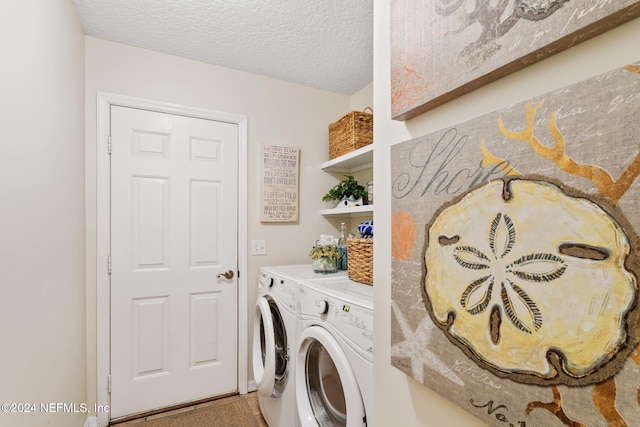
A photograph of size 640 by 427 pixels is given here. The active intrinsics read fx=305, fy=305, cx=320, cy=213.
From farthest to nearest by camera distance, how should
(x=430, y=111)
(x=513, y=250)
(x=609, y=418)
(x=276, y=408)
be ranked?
1. (x=276, y=408)
2. (x=430, y=111)
3. (x=513, y=250)
4. (x=609, y=418)

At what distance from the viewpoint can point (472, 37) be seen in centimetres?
59

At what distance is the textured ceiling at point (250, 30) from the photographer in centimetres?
162

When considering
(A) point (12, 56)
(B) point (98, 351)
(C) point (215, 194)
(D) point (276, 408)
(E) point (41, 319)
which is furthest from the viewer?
(C) point (215, 194)

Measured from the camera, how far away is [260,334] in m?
2.03

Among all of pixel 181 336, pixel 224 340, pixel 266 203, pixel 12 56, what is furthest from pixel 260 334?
pixel 12 56

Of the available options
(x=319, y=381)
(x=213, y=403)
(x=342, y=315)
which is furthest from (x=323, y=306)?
(x=213, y=403)

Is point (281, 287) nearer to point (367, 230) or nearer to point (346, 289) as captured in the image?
point (346, 289)

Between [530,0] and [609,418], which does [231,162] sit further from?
[609,418]

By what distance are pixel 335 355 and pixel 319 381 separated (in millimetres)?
391

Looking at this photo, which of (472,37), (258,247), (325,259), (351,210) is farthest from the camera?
(258,247)

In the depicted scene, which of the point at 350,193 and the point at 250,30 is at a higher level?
the point at 250,30

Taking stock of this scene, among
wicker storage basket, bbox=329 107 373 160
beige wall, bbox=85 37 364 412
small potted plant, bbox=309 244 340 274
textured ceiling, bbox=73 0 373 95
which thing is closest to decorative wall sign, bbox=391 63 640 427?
Result: small potted plant, bbox=309 244 340 274

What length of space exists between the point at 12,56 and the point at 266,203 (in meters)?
1.55

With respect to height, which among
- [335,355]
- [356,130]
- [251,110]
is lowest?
[335,355]
